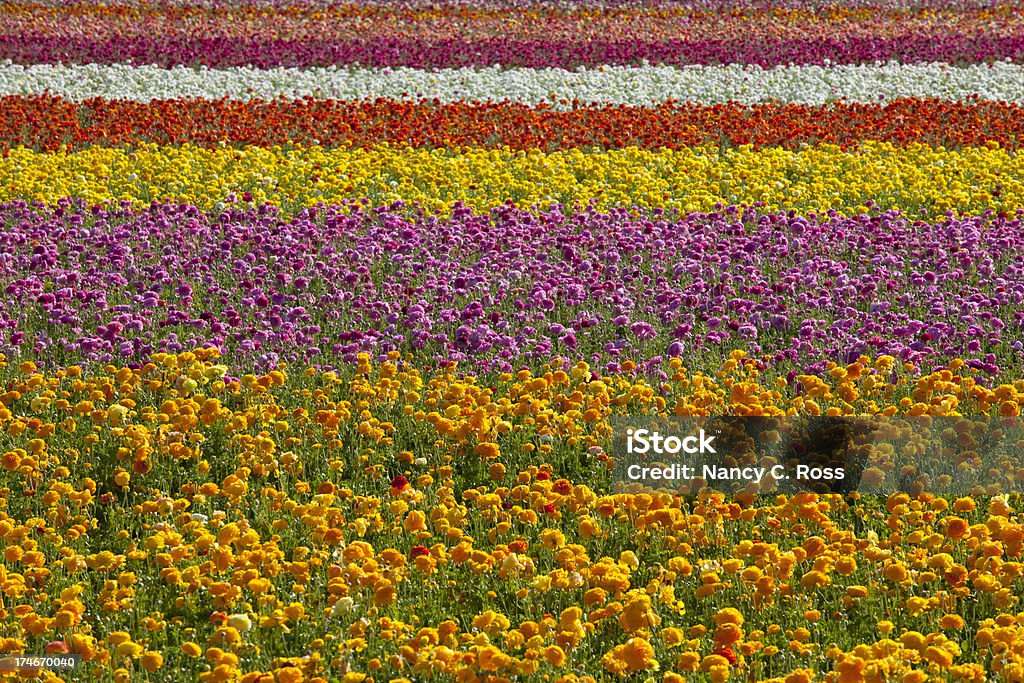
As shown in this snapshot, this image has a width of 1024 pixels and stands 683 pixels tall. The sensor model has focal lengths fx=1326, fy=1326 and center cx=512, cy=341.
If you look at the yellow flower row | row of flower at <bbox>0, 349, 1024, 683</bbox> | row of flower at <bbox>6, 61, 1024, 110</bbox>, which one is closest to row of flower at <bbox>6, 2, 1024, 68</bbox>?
row of flower at <bbox>6, 61, 1024, 110</bbox>

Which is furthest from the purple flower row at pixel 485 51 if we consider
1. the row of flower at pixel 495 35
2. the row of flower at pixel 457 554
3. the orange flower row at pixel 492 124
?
the row of flower at pixel 457 554

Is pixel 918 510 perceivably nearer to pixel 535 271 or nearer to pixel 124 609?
pixel 124 609

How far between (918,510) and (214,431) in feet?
11.0

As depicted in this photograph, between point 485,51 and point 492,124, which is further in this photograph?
point 485,51

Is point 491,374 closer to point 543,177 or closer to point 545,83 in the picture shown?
point 543,177

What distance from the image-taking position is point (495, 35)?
2195 centimetres

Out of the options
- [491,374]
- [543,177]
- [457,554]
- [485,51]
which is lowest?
[491,374]

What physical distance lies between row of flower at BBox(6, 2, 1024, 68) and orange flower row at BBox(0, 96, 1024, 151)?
4299 millimetres

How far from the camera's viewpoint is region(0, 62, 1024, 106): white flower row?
1658 centimetres

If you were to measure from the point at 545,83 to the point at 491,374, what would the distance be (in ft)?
36.2

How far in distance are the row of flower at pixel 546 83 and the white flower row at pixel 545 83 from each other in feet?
0.04

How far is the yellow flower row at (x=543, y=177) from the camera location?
10906mm

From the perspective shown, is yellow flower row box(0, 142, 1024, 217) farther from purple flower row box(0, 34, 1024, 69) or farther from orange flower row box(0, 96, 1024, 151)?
purple flower row box(0, 34, 1024, 69)

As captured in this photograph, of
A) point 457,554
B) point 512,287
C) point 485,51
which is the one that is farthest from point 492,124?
point 457,554
